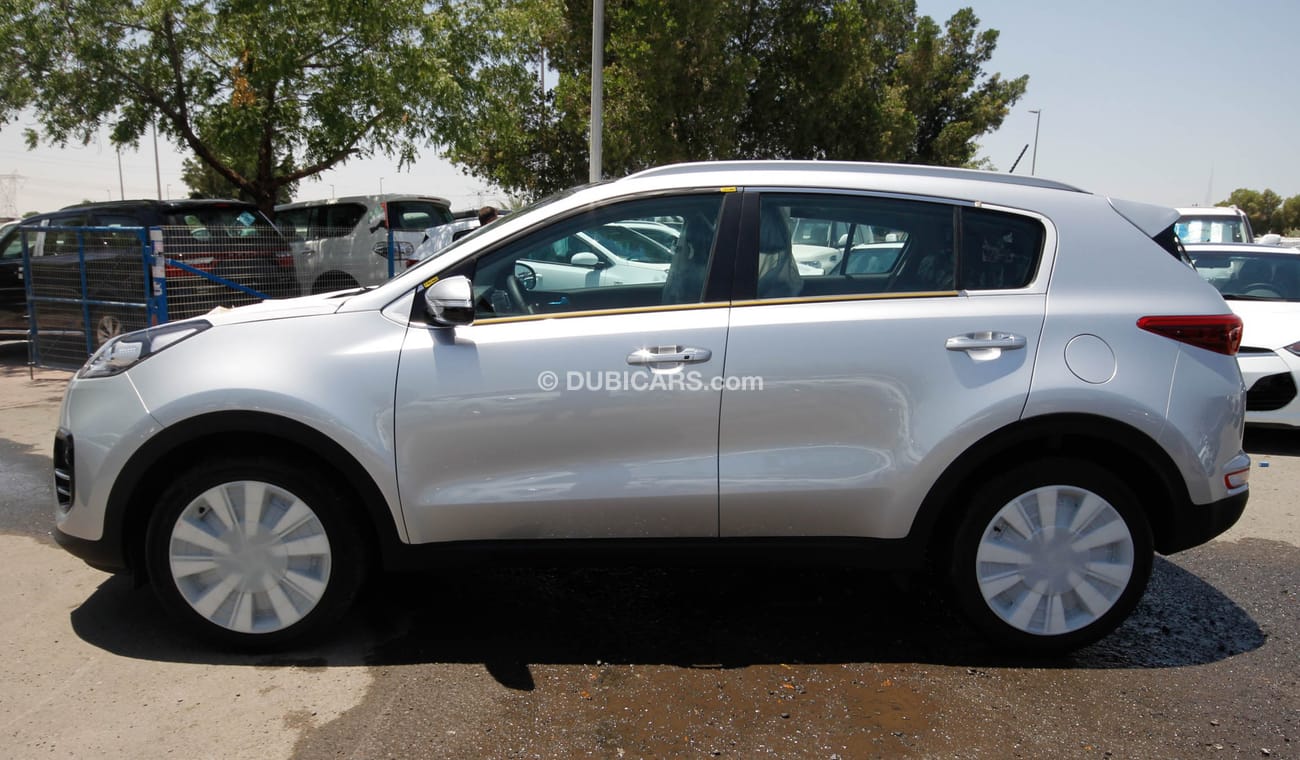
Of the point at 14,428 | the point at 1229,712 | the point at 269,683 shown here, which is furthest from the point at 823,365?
the point at 14,428

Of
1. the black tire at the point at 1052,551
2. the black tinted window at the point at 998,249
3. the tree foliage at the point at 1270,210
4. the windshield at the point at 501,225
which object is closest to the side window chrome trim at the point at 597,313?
the windshield at the point at 501,225

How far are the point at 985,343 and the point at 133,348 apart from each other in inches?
123

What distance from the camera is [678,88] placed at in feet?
59.2

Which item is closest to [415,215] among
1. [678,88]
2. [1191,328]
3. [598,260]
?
[678,88]

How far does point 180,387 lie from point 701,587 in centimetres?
230

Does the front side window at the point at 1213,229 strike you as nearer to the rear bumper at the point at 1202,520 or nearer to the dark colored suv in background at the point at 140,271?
the rear bumper at the point at 1202,520

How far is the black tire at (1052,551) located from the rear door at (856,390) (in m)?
0.28

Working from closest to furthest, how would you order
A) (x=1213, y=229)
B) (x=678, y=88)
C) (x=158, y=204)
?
(x=158, y=204)
(x=1213, y=229)
(x=678, y=88)

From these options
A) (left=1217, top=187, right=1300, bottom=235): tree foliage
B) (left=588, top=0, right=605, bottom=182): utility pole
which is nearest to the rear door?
(left=588, top=0, right=605, bottom=182): utility pole

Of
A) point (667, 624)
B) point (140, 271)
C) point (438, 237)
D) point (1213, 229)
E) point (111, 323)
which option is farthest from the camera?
point (1213, 229)

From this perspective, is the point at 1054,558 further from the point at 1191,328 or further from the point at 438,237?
the point at 438,237

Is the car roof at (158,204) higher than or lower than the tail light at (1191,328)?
higher

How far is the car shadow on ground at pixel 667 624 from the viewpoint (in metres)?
3.56

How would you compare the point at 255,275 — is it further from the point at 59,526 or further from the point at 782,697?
the point at 782,697
